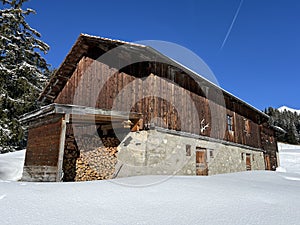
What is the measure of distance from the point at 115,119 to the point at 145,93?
1831 mm

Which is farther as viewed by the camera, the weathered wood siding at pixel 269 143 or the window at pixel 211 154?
the weathered wood siding at pixel 269 143

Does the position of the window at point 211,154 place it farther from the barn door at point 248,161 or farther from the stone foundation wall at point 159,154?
the barn door at point 248,161

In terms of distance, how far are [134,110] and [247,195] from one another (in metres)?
5.45

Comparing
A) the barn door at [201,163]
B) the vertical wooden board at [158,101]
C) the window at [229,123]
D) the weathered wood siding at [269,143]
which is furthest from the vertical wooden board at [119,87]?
the weathered wood siding at [269,143]

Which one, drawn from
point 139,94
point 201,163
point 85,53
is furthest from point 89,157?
point 201,163

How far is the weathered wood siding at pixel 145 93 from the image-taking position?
9031mm

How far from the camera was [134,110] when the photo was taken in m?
9.30

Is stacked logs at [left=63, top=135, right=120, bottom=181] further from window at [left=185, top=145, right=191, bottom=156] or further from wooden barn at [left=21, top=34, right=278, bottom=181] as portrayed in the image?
window at [left=185, top=145, right=191, bottom=156]

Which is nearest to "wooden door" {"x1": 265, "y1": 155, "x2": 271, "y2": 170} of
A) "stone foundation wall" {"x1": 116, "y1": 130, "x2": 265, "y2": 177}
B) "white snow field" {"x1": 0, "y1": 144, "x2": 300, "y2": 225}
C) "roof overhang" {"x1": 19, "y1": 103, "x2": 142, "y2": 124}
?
"stone foundation wall" {"x1": 116, "y1": 130, "x2": 265, "y2": 177}

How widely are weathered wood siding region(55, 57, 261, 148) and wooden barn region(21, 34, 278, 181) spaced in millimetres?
39

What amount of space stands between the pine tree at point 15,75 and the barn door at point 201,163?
13.4 meters

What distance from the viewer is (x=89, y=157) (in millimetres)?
9656

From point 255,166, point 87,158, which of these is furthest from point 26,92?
point 255,166

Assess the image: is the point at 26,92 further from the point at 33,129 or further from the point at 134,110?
the point at 134,110
